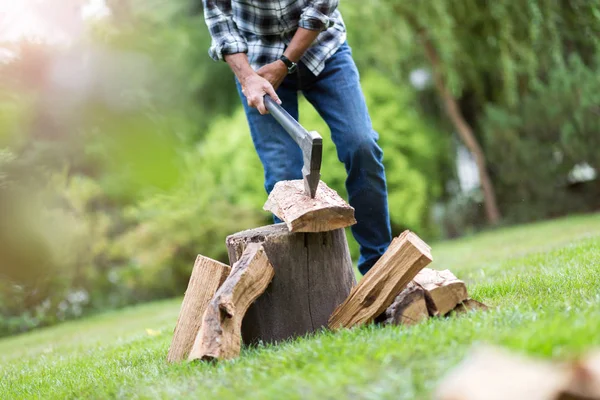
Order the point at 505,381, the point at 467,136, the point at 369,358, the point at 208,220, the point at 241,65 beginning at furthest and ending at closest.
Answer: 1. the point at 467,136
2. the point at 208,220
3. the point at 241,65
4. the point at 369,358
5. the point at 505,381

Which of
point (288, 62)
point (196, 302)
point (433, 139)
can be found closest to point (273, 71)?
point (288, 62)

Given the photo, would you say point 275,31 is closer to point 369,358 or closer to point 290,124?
point 290,124

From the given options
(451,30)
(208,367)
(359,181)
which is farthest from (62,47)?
(451,30)

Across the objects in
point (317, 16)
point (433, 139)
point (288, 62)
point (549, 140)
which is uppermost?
point (317, 16)

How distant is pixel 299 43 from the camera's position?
8.63 feet

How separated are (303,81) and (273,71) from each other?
6.8 inches

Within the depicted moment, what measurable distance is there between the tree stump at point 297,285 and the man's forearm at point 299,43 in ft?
2.28

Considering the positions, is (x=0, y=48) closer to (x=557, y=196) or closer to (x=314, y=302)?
(x=314, y=302)

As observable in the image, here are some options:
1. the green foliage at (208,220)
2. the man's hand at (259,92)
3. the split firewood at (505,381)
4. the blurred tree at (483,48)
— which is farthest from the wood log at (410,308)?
the blurred tree at (483,48)

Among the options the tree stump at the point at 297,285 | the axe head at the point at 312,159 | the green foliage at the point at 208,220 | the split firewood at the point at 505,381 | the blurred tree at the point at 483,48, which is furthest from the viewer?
the blurred tree at the point at 483,48

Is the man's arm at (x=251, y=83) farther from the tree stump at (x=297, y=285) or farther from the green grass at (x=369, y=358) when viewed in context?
the green grass at (x=369, y=358)

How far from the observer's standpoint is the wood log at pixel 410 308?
2295mm

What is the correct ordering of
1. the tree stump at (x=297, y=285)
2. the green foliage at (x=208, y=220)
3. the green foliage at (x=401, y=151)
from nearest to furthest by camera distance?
the tree stump at (x=297, y=285), the green foliage at (x=208, y=220), the green foliage at (x=401, y=151)

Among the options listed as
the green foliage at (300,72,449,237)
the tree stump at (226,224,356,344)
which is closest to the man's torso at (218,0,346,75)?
the tree stump at (226,224,356,344)
